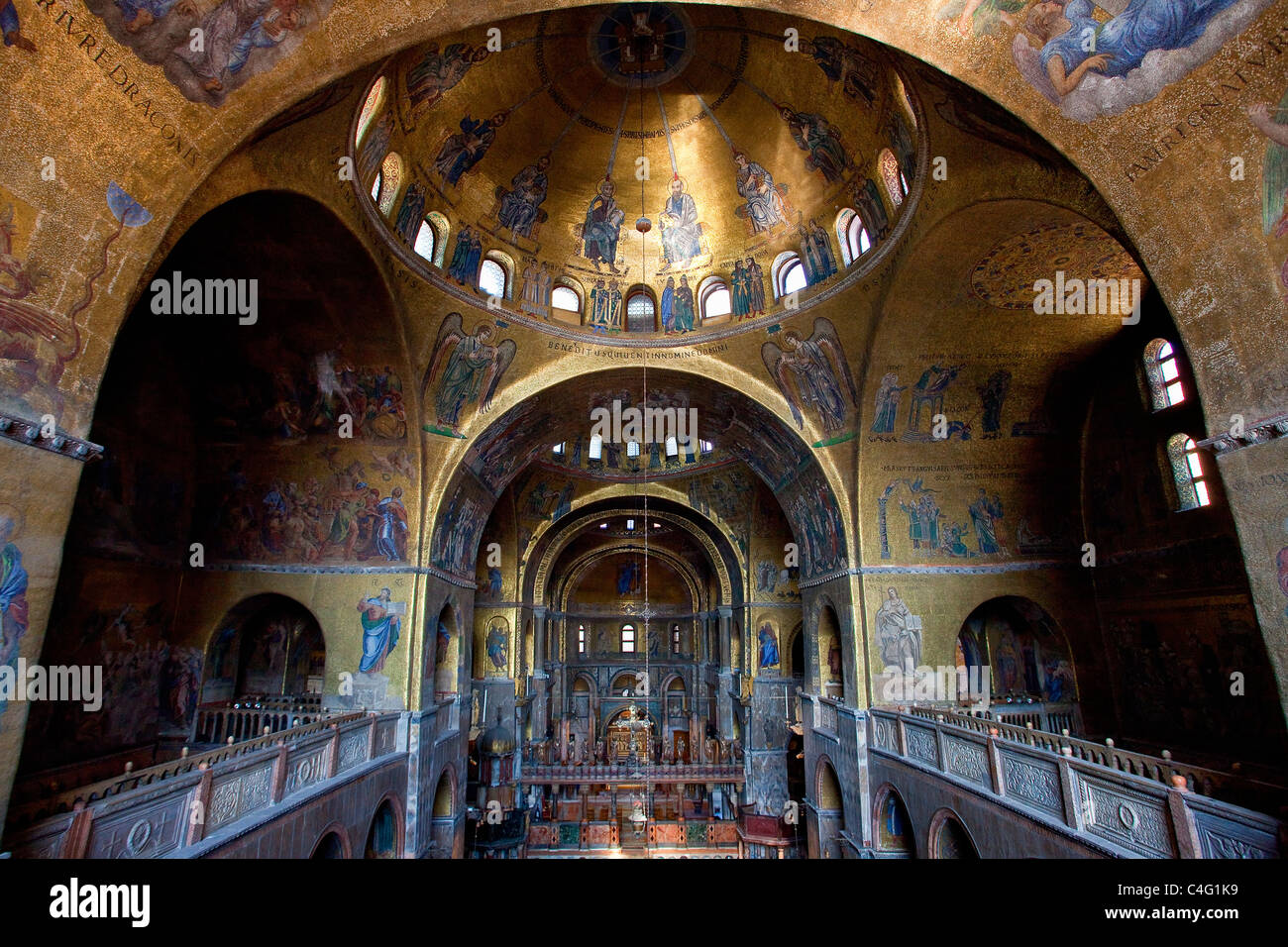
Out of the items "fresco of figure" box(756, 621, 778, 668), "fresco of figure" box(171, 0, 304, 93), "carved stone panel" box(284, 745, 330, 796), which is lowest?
A: "carved stone panel" box(284, 745, 330, 796)

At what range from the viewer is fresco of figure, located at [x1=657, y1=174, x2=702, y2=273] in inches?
614

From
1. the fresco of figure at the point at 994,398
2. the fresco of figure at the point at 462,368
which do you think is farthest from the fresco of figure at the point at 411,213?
the fresco of figure at the point at 994,398

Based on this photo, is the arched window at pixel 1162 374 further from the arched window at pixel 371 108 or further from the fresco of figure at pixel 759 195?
the arched window at pixel 371 108

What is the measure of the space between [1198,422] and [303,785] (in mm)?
16238

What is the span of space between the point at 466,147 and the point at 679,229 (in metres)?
5.46

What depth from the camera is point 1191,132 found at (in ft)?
18.1

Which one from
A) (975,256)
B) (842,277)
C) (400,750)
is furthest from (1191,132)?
(400,750)

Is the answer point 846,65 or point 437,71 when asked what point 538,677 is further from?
point 846,65

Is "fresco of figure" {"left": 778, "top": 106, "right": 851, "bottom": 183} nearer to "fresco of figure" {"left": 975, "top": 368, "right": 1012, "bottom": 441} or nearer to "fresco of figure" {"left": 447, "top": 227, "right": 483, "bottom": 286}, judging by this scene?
"fresco of figure" {"left": 975, "top": 368, "right": 1012, "bottom": 441}

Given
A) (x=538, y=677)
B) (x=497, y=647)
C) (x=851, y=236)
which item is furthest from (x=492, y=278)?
(x=538, y=677)

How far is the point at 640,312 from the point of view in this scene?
1688cm

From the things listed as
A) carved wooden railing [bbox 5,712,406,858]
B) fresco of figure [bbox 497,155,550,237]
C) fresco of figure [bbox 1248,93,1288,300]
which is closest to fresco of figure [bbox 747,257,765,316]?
fresco of figure [bbox 497,155,550,237]

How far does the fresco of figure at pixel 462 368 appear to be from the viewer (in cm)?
1392

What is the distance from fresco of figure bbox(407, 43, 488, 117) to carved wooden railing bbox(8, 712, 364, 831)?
10.5 metres
